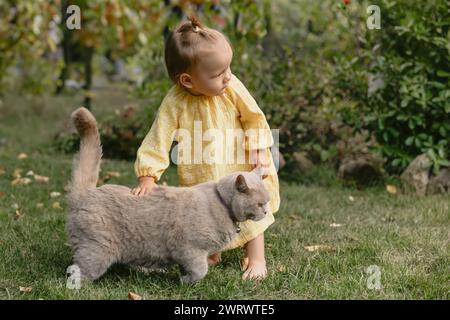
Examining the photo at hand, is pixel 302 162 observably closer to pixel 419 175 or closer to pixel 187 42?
pixel 419 175

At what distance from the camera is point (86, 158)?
271 centimetres

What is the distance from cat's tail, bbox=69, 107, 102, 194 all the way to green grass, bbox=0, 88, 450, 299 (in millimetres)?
389

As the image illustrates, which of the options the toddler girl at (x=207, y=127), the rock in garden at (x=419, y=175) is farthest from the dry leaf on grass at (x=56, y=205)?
the rock in garden at (x=419, y=175)

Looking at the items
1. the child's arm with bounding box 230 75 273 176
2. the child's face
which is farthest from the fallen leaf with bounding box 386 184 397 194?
the child's face

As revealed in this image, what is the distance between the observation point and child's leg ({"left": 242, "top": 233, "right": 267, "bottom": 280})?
2.80 meters

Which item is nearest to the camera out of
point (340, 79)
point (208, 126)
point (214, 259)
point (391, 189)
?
point (208, 126)

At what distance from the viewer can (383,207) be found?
4.11 metres

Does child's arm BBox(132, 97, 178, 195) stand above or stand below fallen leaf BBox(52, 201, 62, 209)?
above

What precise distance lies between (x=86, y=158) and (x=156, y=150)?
316mm

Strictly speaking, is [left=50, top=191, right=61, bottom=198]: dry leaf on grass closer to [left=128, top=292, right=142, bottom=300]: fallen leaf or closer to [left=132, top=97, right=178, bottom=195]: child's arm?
[left=132, top=97, right=178, bottom=195]: child's arm

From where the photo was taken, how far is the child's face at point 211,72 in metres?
2.71

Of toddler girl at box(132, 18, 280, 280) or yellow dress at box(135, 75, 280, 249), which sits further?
yellow dress at box(135, 75, 280, 249)

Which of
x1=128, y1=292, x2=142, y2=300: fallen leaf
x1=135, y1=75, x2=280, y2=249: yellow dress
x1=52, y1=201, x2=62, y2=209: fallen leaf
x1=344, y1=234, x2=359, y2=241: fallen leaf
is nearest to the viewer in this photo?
x1=128, y1=292, x2=142, y2=300: fallen leaf

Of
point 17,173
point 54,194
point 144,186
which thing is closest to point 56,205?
point 54,194
